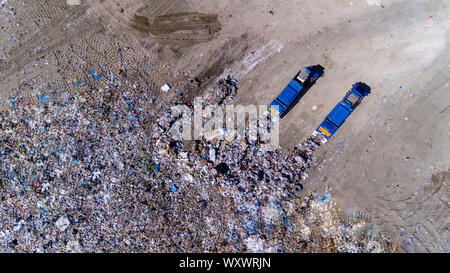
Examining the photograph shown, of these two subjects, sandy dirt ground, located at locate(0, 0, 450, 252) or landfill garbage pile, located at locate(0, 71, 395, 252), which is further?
sandy dirt ground, located at locate(0, 0, 450, 252)

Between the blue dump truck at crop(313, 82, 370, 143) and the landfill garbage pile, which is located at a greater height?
the blue dump truck at crop(313, 82, 370, 143)

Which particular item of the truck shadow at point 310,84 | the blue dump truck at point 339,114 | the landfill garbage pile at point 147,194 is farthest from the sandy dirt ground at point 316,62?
the landfill garbage pile at point 147,194

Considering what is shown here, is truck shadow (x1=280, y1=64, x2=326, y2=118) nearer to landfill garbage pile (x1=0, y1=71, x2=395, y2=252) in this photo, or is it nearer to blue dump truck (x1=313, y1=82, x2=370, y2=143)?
blue dump truck (x1=313, y1=82, x2=370, y2=143)

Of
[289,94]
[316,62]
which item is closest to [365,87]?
[316,62]

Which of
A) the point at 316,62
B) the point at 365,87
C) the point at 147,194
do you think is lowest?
the point at 147,194

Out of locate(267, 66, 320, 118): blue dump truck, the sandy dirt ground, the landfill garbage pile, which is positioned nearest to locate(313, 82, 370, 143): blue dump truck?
the sandy dirt ground

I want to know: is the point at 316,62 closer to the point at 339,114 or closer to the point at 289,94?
the point at 289,94
